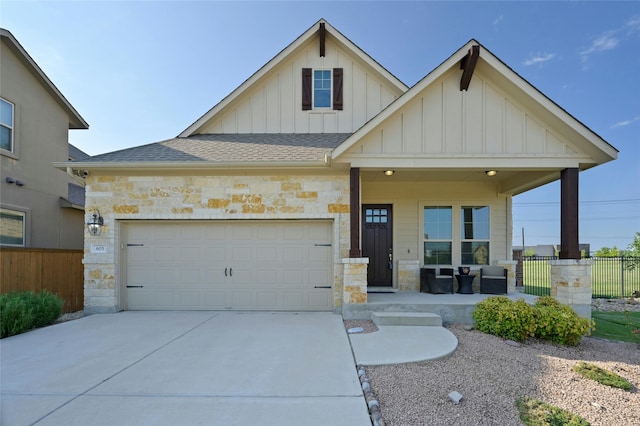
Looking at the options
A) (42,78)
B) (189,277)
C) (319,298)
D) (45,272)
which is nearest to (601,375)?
(319,298)

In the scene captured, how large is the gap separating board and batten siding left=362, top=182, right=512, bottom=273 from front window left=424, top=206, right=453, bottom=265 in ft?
0.47

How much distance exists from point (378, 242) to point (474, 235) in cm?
273

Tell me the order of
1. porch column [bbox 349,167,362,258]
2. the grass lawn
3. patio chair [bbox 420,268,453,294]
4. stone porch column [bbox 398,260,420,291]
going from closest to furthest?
the grass lawn
porch column [bbox 349,167,362,258]
patio chair [bbox 420,268,453,294]
stone porch column [bbox 398,260,420,291]

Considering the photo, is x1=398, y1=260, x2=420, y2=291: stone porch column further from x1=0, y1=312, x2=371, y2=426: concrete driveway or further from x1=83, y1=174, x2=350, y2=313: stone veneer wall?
x1=0, y1=312, x2=371, y2=426: concrete driveway

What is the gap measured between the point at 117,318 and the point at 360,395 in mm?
6026

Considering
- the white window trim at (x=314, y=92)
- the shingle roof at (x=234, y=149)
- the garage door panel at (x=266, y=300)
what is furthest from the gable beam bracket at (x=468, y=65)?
the garage door panel at (x=266, y=300)

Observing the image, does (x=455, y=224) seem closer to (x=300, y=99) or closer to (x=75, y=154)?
(x=300, y=99)

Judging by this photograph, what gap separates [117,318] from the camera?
6.97 m

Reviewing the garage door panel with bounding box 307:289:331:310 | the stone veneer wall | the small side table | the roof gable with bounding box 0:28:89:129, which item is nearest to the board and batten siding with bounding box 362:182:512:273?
the small side table

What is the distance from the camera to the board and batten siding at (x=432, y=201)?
8.95 m

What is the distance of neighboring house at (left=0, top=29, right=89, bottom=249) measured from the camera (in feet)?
29.4

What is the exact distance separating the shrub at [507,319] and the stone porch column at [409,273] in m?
2.73

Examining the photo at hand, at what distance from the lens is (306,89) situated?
366 inches

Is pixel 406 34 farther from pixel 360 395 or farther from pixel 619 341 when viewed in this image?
pixel 360 395
